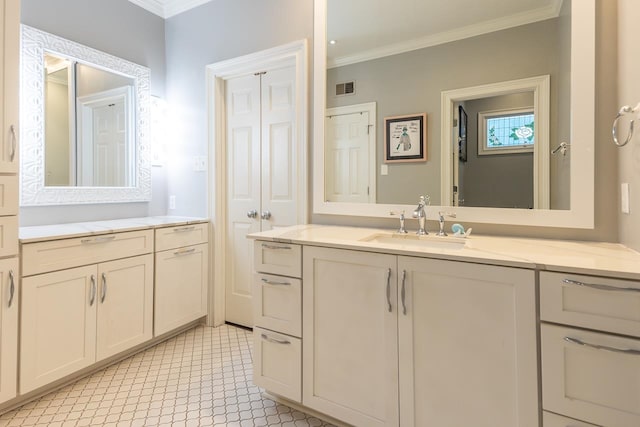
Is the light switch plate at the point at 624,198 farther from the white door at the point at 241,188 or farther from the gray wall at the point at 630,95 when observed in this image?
the white door at the point at 241,188

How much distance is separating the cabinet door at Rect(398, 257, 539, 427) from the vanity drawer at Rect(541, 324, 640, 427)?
5 cm

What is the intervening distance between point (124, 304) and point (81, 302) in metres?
0.28

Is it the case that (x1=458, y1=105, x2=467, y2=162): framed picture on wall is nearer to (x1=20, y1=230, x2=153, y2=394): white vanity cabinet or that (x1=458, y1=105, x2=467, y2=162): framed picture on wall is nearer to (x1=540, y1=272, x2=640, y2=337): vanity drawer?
(x1=540, y1=272, x2=640, y2=337): vanity drawer

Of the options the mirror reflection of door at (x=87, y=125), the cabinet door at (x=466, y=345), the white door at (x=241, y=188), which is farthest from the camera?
the white door at (x=241, y=188)

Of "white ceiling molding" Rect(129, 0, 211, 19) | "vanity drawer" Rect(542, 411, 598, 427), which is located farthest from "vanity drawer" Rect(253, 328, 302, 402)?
"white ceiling molding" Rect(129, 0, 211, 19)

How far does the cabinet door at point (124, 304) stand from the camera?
2.08m

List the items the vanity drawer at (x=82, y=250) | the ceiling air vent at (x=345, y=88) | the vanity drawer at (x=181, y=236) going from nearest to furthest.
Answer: the vanity drawer at (x=82, y=250) < the ceiling air vent at (x=345, y=88) < the vanity drawer at (x=181, y=236)

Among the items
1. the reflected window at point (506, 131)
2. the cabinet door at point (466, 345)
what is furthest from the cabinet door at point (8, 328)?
the reflected window at point (506, 131)

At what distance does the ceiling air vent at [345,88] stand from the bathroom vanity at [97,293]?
1481 millimetres

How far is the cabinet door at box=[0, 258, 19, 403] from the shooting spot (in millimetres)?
1647

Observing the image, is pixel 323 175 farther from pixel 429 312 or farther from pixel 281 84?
pixel 429 312

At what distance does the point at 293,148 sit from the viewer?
100 inches

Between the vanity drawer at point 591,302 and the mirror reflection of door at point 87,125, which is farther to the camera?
the mirror reflection of door at point 87,125

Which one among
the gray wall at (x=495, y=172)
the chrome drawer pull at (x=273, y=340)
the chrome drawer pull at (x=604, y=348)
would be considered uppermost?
the gray wall at (x=495, y=172)
